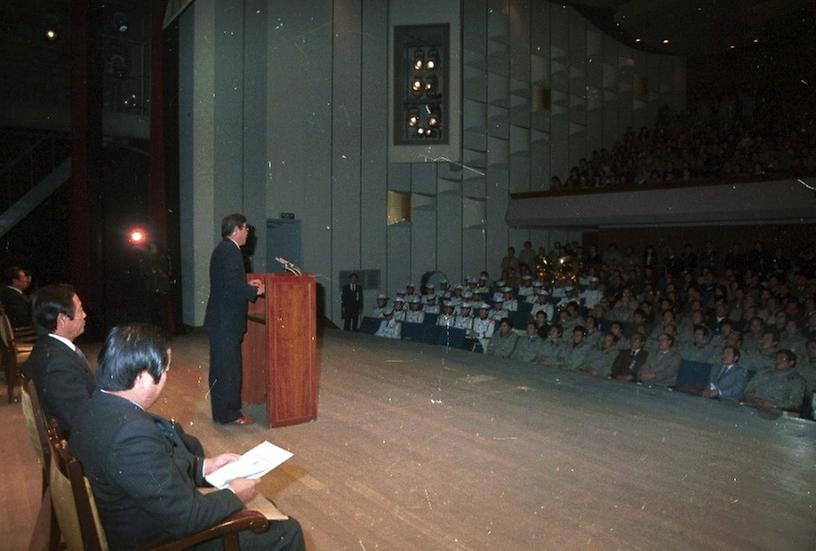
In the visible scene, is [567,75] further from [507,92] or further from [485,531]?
[485,531]

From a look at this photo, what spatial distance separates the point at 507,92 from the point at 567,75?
7.04 feet

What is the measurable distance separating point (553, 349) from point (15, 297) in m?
4.91

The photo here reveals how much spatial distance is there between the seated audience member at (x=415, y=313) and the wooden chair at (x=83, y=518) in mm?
6688

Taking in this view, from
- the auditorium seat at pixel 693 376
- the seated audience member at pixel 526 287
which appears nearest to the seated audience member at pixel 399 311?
the seated audience member at pixel 526 287

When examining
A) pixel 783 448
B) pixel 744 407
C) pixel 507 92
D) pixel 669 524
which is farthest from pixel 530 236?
pixel 669 524

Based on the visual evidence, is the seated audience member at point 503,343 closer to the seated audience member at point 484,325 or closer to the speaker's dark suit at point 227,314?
the seated audience member at point 484,325

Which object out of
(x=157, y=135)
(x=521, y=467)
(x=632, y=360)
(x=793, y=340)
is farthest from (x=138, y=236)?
(x=793, y=340)

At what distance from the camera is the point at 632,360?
532 cm

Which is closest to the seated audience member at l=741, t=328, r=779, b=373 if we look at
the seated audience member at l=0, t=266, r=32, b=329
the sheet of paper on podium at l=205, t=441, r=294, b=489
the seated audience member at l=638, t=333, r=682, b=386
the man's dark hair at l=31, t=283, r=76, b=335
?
the seated audience member at l=638, t=333, r=682, b=386

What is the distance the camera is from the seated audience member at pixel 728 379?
14.9ft

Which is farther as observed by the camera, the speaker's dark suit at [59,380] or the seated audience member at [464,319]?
the seated audience member at [464,319]

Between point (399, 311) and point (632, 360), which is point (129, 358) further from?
point (399, 311)

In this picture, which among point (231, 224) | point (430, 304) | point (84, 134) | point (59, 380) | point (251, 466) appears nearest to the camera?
point (251, 466)

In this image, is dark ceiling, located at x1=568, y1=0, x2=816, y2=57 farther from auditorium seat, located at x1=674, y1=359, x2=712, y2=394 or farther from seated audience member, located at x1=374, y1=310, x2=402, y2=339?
auditorium seat, located at x1=674, y1=359, x2=712, y2=394
